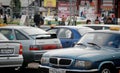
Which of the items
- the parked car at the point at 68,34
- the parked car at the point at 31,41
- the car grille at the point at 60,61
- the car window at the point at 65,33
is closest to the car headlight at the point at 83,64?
the car grille at the point at 60,61

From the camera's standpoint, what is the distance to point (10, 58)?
12.3 m

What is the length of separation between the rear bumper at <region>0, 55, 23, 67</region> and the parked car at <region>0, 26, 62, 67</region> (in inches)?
43.6

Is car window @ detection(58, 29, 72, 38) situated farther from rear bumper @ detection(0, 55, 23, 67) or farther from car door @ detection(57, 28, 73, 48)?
rear bumper @ detection(0, 55, 23, 67)

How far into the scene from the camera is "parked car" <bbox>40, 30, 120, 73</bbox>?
34.2 feet

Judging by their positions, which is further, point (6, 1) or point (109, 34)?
A: point (6, 1)

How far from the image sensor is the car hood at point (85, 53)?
34.5 feet

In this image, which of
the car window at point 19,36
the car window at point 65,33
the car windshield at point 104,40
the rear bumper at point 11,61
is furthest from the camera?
the car window at point 65,33

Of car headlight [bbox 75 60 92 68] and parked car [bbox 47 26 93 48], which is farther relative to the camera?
parked car [bbox 47 26 93 48]

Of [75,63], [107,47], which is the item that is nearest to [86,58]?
[75,63]

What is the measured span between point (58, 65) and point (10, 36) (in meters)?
3.94

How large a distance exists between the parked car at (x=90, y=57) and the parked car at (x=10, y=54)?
128cm

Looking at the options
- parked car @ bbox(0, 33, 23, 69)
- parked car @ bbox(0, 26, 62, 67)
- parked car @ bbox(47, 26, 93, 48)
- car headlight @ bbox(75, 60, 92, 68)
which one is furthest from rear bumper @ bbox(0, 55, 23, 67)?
parked car @ bbox(47, 26, 93, 48)

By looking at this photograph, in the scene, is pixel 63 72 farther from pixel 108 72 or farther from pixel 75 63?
pixel 108 72

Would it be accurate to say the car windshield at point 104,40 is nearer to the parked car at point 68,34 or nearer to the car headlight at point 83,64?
the car headlight at point 83,64
